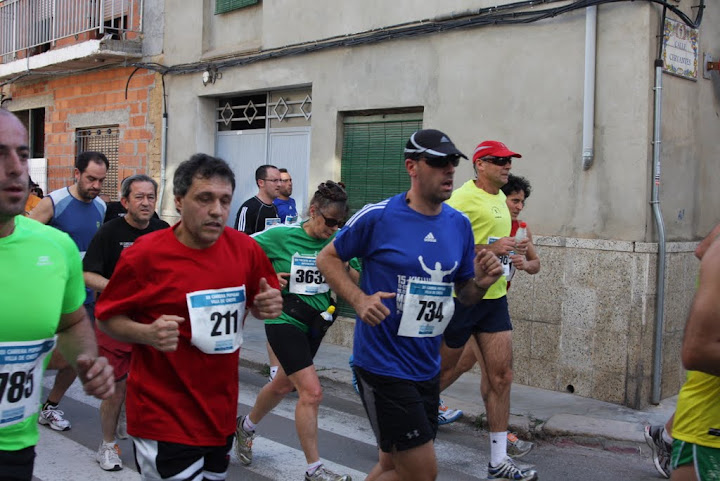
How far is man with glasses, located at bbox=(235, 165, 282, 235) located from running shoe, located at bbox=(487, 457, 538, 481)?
14.3 feet

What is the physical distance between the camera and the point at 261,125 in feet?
40.1

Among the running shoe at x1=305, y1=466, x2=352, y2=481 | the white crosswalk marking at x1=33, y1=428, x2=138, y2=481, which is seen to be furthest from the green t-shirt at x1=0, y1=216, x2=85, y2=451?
the white crosswalk marking at x1=33, y1=428, x2=138, y2=481

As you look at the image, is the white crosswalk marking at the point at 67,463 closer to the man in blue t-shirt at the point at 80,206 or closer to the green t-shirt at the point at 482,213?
the man in blue t-shirt at the point at 80,206

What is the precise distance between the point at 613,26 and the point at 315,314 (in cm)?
412

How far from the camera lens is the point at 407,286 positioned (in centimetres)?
395

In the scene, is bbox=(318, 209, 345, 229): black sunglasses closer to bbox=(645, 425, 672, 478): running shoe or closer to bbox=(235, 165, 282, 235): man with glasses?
bbox=(645, 425, 672, 478): running shoe

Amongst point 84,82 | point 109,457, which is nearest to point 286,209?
point 109,457

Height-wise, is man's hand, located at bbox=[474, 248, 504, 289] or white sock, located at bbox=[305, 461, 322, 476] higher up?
man's hand, located at bbox=[474, 248, 504, 289]

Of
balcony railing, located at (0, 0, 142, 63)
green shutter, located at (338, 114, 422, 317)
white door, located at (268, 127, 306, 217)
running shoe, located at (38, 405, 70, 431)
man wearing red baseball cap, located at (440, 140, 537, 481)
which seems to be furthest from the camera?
balcony railing, located at (0, 0, 142, 63)

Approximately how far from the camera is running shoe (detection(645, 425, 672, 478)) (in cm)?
551

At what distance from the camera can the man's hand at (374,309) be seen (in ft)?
12.3

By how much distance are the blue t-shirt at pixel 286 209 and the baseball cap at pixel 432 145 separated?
18.5 ft

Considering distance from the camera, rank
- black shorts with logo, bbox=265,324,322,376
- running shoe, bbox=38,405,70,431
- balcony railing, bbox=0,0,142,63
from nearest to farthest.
A: black shorts with logo, bbox=265,324,322,376, running shoe, bbox=38,405,70,431, balcony railing, bbox=0,0,142,63

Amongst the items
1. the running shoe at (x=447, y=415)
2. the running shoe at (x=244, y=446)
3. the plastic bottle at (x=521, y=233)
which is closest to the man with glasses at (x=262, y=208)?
the running shoe at (x=447, y=415)
